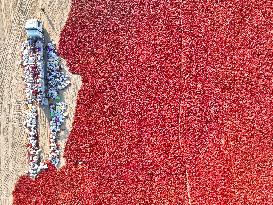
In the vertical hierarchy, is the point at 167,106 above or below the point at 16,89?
below

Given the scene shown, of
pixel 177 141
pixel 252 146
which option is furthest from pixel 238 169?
pixel 177 141

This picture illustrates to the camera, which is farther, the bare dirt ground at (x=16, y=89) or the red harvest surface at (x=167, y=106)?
the bare dirt ground at (x=16, y=89)

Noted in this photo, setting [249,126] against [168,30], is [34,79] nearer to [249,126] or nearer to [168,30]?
[168,30]

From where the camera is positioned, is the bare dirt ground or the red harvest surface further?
the bare dirt ground
